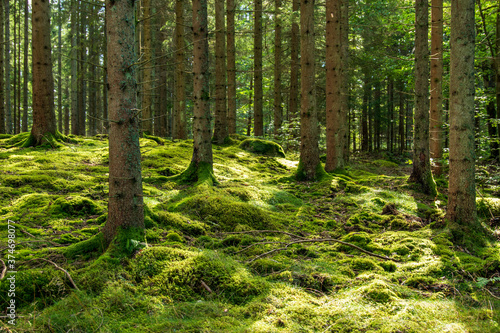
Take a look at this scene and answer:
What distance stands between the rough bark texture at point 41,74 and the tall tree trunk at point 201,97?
4939 mm

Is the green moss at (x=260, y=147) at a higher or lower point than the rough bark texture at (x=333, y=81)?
lower

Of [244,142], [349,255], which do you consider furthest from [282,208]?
[244,142]

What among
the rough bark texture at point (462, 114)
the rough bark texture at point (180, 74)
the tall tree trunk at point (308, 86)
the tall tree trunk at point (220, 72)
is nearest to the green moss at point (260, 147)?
the tall tree trunk at point (220, 72)

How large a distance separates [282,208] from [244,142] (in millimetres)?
6440

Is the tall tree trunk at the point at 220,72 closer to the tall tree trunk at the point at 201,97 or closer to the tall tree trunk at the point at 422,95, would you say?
the tall tree trunk at the point at 201,97

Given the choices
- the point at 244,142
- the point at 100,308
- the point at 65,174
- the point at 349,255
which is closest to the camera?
the point at 100,308

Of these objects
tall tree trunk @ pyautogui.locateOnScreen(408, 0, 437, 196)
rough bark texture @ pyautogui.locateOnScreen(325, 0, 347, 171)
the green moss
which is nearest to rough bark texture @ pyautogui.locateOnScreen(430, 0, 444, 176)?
tall tree trunk @ pyautogui.locateOnScreen(408, 0, 437, 196)

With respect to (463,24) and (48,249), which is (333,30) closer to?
(463,24)

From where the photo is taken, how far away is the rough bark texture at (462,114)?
17.5 feet

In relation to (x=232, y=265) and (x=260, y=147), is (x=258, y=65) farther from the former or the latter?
(x=232, y=265)

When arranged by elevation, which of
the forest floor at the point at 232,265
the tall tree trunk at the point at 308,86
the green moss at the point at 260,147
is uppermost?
the tall tree trunk at the point at 308,86

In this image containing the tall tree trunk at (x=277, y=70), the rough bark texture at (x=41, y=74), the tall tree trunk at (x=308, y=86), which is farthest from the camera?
the tall tree trunk at (x=277, y=70)

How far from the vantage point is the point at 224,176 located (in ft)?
29.2

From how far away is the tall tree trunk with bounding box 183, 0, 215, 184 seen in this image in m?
7.48
